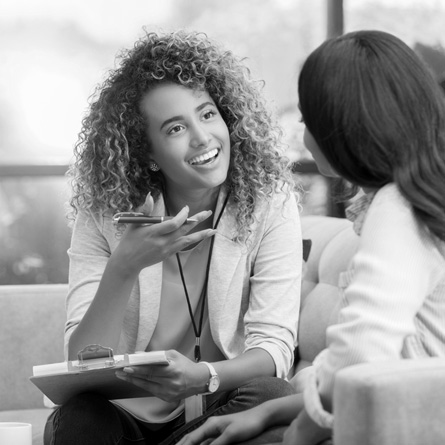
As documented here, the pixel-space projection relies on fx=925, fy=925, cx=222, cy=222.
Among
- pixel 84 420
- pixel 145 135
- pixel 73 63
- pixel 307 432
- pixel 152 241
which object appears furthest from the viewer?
pixel 73 63

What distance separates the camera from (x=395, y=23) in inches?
161

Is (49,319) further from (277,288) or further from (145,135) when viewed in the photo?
(277,288)

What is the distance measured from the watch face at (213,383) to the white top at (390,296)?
54 cm

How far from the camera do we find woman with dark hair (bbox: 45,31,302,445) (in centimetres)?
192

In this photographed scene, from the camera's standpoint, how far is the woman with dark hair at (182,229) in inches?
75.4

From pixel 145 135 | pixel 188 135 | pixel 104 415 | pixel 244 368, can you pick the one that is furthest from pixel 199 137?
pixel 104 415

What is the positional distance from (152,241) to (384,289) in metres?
0.75

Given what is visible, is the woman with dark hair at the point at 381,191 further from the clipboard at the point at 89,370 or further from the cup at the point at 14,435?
the cup at the point at 14,435

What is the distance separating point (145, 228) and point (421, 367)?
833 mm

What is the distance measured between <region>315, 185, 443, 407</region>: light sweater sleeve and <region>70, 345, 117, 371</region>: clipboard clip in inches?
20.7

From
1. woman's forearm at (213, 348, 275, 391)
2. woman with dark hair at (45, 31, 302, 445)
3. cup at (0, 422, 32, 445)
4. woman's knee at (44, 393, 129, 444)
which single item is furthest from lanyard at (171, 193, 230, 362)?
cup at (0, 422, 32, 445)

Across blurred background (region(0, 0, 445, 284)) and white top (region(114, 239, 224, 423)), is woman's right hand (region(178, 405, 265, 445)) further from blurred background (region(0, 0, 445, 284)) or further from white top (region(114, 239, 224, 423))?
blurred background (region(0, 0, 445, 284))

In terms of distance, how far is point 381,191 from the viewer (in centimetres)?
127

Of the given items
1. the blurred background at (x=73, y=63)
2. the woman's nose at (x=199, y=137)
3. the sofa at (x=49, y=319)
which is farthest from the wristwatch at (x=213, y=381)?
the blurred background at (x=73, y=63)
